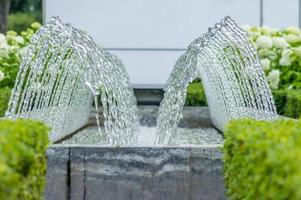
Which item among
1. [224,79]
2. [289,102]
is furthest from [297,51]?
[224,79]

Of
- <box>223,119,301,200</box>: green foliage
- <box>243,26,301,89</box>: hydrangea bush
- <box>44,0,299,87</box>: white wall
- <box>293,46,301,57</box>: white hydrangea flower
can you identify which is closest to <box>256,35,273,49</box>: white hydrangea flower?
<box>243,26,301,89</box>: hydrangea bush

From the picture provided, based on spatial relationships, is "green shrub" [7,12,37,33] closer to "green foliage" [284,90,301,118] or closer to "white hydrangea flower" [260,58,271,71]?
"white hydrangea flower" [260,58,271,71]

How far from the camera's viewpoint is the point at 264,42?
8.52 m

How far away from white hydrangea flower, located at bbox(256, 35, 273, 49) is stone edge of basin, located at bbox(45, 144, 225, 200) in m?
4.25

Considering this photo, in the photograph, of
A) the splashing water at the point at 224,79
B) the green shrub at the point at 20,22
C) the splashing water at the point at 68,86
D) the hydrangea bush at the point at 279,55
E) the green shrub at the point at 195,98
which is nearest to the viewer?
the splashing water at the point at 68,86

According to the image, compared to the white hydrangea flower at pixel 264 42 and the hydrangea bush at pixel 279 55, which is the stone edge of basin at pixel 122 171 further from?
the white hydrangea flower at pixel 264 42

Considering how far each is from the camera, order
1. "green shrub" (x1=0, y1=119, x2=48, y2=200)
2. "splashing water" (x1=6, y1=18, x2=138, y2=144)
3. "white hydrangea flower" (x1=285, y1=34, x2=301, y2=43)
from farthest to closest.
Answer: "white hydrangea flower" (x1=285, y1=34, x2=301, y2=43), "splashing water" (x1=6, y1=18, x2=138, y2=144), "green shrub" (x1=0, y1=119, x2=48, y2=200)

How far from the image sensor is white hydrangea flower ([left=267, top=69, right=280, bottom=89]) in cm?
831

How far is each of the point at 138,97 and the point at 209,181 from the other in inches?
224

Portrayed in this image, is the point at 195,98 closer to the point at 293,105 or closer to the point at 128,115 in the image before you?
the point at 293,105

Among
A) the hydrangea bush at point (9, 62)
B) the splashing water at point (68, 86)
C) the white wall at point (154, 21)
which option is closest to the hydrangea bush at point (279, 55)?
the white wall at point (154, 21)

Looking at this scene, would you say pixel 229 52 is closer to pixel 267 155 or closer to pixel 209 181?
pixel 209 181

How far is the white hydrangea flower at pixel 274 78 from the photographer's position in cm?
831

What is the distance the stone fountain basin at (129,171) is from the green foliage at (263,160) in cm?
73
